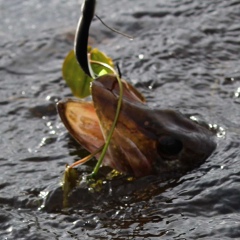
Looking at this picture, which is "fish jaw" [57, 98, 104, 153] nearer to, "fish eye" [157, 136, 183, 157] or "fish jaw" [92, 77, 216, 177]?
"fish jaw" [92, 77, 216, 177]

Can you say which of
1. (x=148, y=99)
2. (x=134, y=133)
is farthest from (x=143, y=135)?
(x=148, y=99)

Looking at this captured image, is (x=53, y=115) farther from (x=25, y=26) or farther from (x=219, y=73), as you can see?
(x=25, y=26)

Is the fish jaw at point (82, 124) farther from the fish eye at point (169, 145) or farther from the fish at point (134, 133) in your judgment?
the fish eye at point (169, 145)

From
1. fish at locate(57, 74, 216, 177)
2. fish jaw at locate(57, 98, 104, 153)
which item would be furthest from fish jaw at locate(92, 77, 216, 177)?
fish jaw at locate(57, 98, 104, 153)

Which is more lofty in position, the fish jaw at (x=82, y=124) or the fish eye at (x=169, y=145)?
the fish jaw at (x=82, y=124)

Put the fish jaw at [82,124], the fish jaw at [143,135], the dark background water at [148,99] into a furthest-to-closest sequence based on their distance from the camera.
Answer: the fish jaw at [82,124] < the fish jaw at [143,135] < the dark background water at [148,99]

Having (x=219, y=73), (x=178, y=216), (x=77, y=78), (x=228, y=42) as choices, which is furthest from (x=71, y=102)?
(x=228, y=42)

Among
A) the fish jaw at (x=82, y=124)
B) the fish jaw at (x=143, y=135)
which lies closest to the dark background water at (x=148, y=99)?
the fish jaw at (x=143, y=135)
